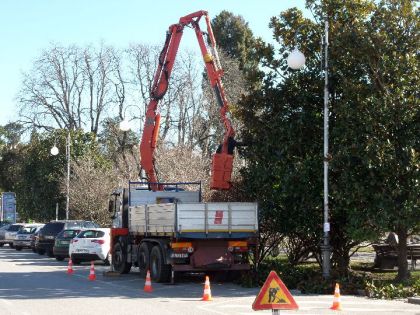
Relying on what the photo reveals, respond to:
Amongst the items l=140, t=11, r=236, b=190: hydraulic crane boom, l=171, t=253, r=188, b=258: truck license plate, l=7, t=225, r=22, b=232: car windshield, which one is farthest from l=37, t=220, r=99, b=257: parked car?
l=171, t=253, r=188, b=258: truck license plate

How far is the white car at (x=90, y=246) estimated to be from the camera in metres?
28.6

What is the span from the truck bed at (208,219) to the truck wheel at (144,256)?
1.19 metres

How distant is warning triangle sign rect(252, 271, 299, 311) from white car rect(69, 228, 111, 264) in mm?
19326

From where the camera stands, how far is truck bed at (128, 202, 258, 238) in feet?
63.3

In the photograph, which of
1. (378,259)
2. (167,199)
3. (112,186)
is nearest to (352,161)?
(378,259)

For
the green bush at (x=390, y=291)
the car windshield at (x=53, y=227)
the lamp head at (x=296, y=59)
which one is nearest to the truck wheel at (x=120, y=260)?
the green bush at (x=390, y=291)

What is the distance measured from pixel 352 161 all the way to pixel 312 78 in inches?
132

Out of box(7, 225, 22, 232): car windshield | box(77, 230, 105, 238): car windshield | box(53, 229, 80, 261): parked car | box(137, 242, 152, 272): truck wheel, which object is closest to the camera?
box(137, 242, 152, 272): truck wheel

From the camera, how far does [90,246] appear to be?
94.0 feet

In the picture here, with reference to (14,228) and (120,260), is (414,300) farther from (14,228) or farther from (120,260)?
(14,228)

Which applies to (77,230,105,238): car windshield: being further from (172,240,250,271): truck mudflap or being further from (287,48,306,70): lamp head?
(287,48,306,70): lamp head

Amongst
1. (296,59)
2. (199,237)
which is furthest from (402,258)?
(296,59)

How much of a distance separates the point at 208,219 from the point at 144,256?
10.4 feet

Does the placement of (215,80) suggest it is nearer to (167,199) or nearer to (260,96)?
(260,96)
